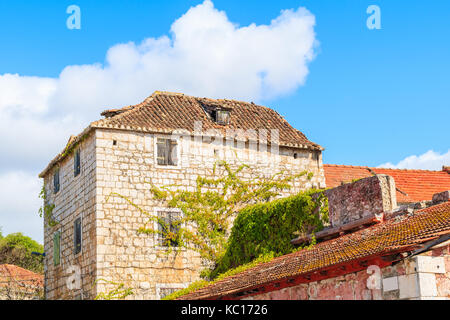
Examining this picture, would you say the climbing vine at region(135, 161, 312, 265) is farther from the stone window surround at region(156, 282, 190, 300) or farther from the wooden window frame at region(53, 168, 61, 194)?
the wooden window frame at region(53, 168, 61, 194)

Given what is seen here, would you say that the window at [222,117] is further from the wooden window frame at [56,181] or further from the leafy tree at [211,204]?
the wooden window frame at [56,181]

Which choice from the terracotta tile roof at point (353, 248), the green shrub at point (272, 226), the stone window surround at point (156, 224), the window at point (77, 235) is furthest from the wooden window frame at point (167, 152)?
the terracotta tile roof at point (353, 248)

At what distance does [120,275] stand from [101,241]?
132cm

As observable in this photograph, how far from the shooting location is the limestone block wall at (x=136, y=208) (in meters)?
23.0

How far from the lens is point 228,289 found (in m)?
16.5

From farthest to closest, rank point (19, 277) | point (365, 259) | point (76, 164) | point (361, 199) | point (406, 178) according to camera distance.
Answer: point (19, 277) < point (406, 178) < point (76, 164) < point (361, 199) < point (365, 259)

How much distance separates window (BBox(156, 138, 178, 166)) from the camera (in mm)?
24547

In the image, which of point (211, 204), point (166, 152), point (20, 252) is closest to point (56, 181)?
point (166, 152)

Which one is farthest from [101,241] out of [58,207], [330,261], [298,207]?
[330,261]

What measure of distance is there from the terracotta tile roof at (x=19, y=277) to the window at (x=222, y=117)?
16445 mm

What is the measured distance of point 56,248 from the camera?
2686 centimetres

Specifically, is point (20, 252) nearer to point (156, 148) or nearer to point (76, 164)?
point (76, 164)

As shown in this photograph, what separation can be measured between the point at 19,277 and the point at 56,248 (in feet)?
48.4
